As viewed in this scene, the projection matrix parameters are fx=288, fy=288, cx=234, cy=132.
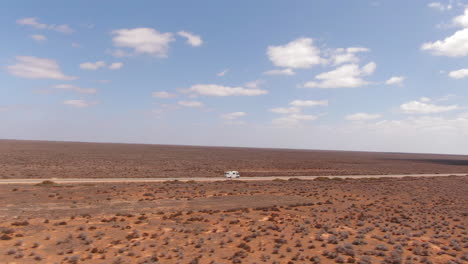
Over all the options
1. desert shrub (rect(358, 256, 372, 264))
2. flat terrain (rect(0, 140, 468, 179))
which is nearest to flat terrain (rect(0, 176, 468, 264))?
desert shrub (rect(358, 256, 372, 264))

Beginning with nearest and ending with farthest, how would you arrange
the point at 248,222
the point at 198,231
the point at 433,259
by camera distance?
the point at 433,259
the point at 198,231
the point at 248,222

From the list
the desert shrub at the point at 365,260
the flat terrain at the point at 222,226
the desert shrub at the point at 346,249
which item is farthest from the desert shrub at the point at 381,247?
the desert shrub at the point at 365,260

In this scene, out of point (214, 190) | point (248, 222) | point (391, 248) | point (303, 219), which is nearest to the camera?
point (391, 248)

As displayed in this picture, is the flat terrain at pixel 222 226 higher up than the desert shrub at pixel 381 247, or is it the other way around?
the desert shrub at pixel 381 247

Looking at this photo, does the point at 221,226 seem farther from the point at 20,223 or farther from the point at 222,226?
the point at 20,223

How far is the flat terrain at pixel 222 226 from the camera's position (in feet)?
51.9

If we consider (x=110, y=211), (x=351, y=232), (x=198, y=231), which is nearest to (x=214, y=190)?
(x=110, y=211)

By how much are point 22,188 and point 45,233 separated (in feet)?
64.2

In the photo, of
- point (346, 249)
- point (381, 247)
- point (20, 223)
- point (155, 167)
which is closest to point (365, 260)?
point (346, 249)

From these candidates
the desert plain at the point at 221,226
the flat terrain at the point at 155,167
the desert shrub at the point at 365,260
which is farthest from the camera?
the flat terrain at the point at 155,167

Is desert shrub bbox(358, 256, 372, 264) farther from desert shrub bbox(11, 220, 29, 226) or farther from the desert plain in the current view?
desert shrub bbox(11, 220, 29, 226)

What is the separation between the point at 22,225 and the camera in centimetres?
2009

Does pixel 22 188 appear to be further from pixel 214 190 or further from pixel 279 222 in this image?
pixel 279 222

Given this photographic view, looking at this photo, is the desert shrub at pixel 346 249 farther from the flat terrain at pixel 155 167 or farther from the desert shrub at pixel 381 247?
the flat terrain at pixel 155 167
